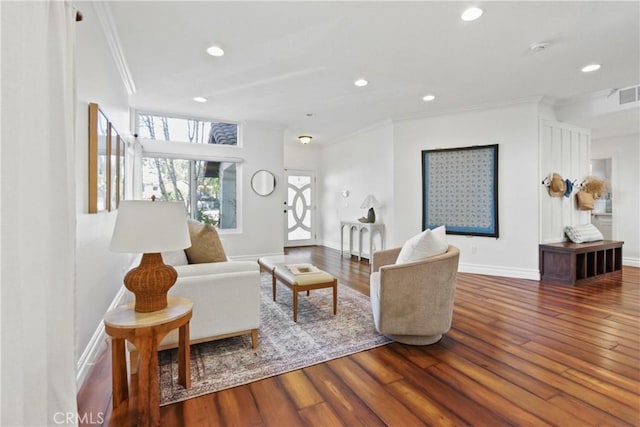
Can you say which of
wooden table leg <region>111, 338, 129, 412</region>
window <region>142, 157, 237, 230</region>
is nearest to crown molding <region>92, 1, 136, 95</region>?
window <region>142, 157, 237, 230</region>

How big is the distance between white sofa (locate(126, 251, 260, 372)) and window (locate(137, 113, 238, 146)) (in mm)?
3668

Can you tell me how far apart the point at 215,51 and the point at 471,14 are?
91.5 inches

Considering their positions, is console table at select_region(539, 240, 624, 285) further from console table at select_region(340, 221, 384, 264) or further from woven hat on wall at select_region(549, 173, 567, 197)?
console table at select_region(340, 221, 384, 264)

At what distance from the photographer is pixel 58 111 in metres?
1.15

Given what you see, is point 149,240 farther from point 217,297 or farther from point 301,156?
point 301,156

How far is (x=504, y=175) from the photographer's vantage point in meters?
4.63

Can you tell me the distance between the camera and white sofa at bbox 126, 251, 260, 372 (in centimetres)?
211

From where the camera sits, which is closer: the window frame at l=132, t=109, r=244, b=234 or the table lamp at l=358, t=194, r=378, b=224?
the window frame at l=132, t=109, r=244, b=234

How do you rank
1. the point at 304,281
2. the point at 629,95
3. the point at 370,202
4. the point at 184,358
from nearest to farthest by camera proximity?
the point at 184,358 < the point at 304,281 < the point at 629,95 < the point at 370,202

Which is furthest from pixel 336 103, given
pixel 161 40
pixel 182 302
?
pixel 182 302

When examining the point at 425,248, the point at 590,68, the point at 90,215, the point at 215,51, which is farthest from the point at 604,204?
the point at 90,215

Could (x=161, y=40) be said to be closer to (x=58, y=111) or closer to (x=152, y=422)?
(x=58, y=111)

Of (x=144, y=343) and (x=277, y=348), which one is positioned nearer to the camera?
(x=144, y=343)

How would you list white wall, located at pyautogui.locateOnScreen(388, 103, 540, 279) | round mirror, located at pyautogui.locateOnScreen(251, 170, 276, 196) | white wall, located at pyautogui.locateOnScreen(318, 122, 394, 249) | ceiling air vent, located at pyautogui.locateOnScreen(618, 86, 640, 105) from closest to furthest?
ceiling air vent, located at pyautogui.locateOnScreen(618, 86, 640, 105) < white wall, located at pyautogui.locateOnScreen(388, 103, 540, 279) < white wall, located at pyautogui.locateOnScreen(318, 122, 394, 249) < round mirror, located at pyautogui.locateOnScreen(251, 170, 276, 196)
